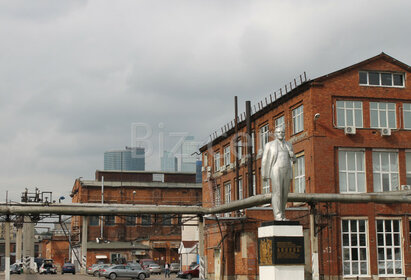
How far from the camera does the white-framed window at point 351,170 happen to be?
132 feet

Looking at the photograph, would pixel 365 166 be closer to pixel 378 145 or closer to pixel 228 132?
pixel 378 145

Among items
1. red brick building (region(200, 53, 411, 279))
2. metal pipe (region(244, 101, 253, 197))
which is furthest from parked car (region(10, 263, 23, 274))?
metal pipe (region(244, 101, 253, 197))

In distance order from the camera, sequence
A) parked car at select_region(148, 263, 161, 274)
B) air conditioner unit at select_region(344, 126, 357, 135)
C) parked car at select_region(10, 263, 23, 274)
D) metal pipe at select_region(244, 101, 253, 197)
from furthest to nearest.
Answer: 1. parked car at select_region(148, 263, 161, 274)
2. parked car at select_region(10, 263, 23, 274)
3. metal pipe at select_region(244, 101, 253, 197)
4. air conditioner unit at select_region(344, 126, 357, 135)

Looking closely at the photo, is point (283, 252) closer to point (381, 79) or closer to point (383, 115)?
point (383, 115)

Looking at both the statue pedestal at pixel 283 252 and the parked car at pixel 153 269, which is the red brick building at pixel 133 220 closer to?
the parked car at pixel 153 269

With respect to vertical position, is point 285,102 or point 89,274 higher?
point 285,102

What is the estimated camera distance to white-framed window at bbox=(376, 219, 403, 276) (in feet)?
127

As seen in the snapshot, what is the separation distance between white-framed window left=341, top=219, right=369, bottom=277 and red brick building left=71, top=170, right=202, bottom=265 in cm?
3381

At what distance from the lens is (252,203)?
35.3 metres

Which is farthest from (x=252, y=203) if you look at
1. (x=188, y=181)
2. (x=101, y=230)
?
(x=188, y=181)

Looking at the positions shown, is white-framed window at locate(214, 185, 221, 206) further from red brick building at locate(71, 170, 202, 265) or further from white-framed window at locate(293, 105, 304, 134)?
white-framed window at locate(293, 105, 304, 134)

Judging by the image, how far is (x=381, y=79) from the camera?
42094mm

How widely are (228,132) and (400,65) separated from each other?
61.9ft

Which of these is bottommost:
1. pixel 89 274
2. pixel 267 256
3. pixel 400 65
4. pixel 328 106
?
pixel 89 274
